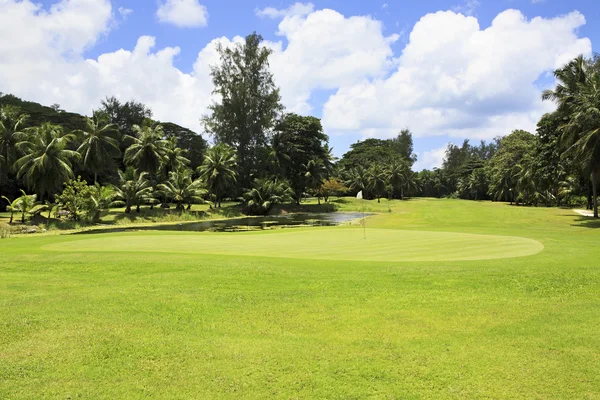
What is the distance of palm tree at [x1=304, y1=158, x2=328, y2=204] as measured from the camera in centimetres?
7419

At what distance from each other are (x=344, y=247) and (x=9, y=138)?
162 feet

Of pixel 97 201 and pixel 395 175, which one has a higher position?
pixel 395 175

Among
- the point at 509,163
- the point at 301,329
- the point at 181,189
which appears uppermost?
the point at 509,163

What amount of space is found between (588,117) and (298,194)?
49472 mm

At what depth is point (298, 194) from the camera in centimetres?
7675

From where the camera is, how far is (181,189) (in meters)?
54.6

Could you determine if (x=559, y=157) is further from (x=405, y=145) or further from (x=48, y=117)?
(x=405, y=145)

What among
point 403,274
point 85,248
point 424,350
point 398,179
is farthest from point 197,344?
point 398,179

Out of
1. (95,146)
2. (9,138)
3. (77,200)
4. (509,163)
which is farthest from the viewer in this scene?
(509,163)

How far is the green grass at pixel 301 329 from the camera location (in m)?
5.24

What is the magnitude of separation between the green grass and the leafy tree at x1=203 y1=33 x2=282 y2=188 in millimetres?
52809

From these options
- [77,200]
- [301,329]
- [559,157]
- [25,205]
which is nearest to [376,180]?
[559,157]

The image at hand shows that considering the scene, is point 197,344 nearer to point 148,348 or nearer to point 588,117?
point 148,348

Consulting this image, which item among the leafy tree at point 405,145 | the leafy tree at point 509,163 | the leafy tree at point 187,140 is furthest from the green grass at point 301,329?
the leafy tree at point 405,145
